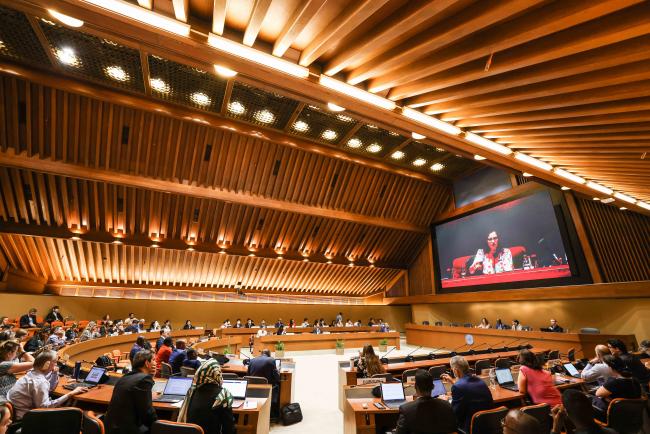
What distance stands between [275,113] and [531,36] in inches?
267

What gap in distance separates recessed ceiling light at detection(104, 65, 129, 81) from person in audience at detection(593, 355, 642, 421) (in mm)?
9499

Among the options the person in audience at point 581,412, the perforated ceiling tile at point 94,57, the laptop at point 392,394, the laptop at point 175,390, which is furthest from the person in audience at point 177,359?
the perforated ceiling tile at point 94,57

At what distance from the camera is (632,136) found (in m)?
3.45

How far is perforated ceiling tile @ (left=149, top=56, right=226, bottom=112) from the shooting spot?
21.0ft

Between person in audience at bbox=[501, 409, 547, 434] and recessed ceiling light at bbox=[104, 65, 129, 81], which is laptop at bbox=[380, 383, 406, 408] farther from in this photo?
recessed ceiling light at bbox=[104, 65, 129, 81]

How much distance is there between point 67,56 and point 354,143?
717 centimetres

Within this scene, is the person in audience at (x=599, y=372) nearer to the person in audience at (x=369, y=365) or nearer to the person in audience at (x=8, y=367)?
the person in audience at (x=369, y=365)

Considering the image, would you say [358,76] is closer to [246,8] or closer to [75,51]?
[246,8]

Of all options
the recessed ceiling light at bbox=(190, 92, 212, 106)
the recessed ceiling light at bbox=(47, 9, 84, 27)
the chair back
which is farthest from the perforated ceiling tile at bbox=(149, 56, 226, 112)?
the chair back

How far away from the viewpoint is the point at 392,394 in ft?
10.6

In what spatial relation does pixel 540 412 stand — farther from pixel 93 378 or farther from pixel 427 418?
pixel 93 378

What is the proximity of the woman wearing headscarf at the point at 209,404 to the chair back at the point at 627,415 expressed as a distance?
10.9 ft

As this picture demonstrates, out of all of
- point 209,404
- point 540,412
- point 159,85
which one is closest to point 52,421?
point 209,404

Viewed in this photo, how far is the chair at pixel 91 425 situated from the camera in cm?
214
